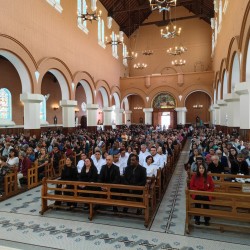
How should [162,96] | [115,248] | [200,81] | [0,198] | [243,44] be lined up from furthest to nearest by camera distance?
1. [162,96]
2. [200,81]
3. [243,44]
4. [0,198]
5. [115,248]

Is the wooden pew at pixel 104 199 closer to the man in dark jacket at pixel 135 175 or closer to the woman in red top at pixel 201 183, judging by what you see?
the man in dark jacket at pixel 135 175

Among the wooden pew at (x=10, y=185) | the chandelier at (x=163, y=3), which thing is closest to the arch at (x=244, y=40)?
the chandelier at (x=163, y=3)

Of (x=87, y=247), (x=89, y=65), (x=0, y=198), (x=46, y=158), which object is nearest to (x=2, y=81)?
(x=89, y=65)

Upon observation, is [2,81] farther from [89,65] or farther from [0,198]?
[0,198]

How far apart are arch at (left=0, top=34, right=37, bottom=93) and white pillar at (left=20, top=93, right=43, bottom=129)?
34 cm

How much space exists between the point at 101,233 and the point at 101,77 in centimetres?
1852

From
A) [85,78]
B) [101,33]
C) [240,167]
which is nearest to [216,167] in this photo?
[240,167]

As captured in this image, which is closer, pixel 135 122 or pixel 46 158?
pixel 46 158

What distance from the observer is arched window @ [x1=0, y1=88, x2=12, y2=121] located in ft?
52.1

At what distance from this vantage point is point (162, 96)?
2683 cm

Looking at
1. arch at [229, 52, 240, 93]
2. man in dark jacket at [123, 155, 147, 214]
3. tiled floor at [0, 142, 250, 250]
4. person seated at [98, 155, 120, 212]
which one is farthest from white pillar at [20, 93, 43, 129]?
arch at [229, 52, 240, 93]

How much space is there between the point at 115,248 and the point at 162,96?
2405cm

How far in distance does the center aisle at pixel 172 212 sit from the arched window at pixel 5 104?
506 inches

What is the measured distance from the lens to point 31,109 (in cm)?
1257
